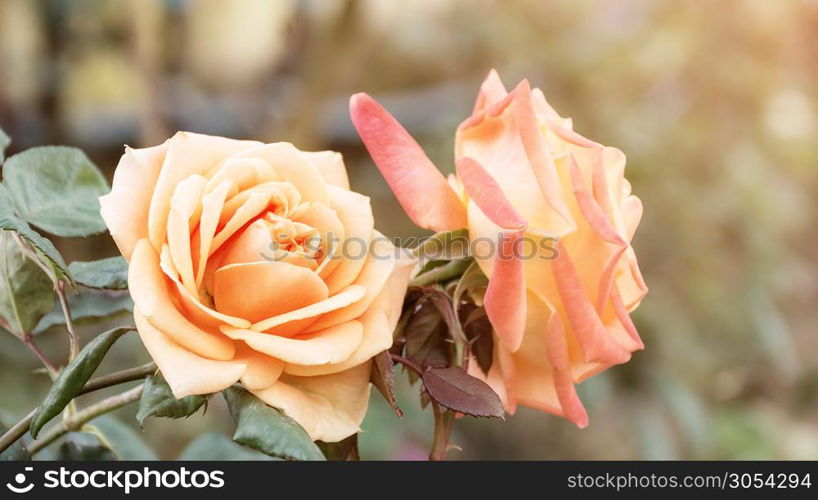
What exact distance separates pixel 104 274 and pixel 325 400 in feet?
0.34

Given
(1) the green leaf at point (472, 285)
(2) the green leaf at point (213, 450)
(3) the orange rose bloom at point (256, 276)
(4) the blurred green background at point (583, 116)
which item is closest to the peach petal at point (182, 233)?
(3) the orange rose bloom at point (256, 276)

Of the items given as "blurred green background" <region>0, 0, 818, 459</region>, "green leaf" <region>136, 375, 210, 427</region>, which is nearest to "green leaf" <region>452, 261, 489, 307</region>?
"green leaf" <region>136, 375, 210, 427</region>

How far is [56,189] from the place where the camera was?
1.20 feet

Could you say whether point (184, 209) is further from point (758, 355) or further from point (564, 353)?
Answer: point (758, 355)

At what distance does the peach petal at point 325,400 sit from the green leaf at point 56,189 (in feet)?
0.40

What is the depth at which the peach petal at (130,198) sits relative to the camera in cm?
29

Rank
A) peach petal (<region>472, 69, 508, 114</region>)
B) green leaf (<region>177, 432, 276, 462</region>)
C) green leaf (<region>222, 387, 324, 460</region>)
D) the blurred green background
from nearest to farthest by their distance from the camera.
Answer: green leaf (<region>222, 387, 324, 460</region>), peach petal (<region>472, 69, 508, 114</region>), green leaf (<region>177, 432, 276, 462</region>), the blurred green background

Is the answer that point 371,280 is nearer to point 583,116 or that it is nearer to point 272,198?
point 272,198

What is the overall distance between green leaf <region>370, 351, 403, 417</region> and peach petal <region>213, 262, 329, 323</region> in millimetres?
33

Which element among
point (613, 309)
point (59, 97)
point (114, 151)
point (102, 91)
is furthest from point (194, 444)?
point (102, 91)

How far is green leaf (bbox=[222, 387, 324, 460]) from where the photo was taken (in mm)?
259

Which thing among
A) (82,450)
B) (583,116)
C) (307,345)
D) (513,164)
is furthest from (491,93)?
(583,116)

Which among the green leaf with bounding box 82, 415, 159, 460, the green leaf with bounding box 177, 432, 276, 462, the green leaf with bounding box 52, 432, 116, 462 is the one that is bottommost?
the green leaf with bounding box 177, 432, 276, 462

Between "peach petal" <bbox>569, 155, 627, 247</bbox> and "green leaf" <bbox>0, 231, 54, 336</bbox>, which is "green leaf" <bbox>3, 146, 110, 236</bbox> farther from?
"peach petal" <bbox>569, 155, 627, 247</bbox>
